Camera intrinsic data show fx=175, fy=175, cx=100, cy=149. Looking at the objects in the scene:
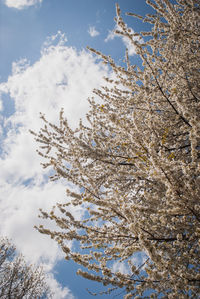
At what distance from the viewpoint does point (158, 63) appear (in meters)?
3.23

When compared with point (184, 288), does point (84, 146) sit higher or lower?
higher

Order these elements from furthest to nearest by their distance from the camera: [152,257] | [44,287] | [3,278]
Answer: [44,287]
[3,278]
[152,257]

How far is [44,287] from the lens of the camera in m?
14.0

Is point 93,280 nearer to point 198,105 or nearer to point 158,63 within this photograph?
point 198,105

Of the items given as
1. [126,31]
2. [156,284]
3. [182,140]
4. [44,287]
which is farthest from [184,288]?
[44,287]

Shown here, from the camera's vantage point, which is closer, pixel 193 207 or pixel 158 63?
pixel 193 207

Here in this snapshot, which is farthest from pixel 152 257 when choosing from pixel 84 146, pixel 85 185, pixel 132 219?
pixel 84 146

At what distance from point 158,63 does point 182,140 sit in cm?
155

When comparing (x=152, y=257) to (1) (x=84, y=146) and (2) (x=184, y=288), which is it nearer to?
(2) (x=184, y=288)

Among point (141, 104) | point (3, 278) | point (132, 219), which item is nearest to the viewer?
point (132, 219)

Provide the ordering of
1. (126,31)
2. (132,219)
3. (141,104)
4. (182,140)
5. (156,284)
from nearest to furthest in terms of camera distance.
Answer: (132,219)
(156,284)
(126,31)
(182,140)
(141,104)

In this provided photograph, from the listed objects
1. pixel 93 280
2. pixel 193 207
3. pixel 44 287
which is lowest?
Result: pixel 44 287

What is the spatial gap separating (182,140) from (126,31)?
7.62 ft

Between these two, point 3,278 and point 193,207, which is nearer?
point 193,207
